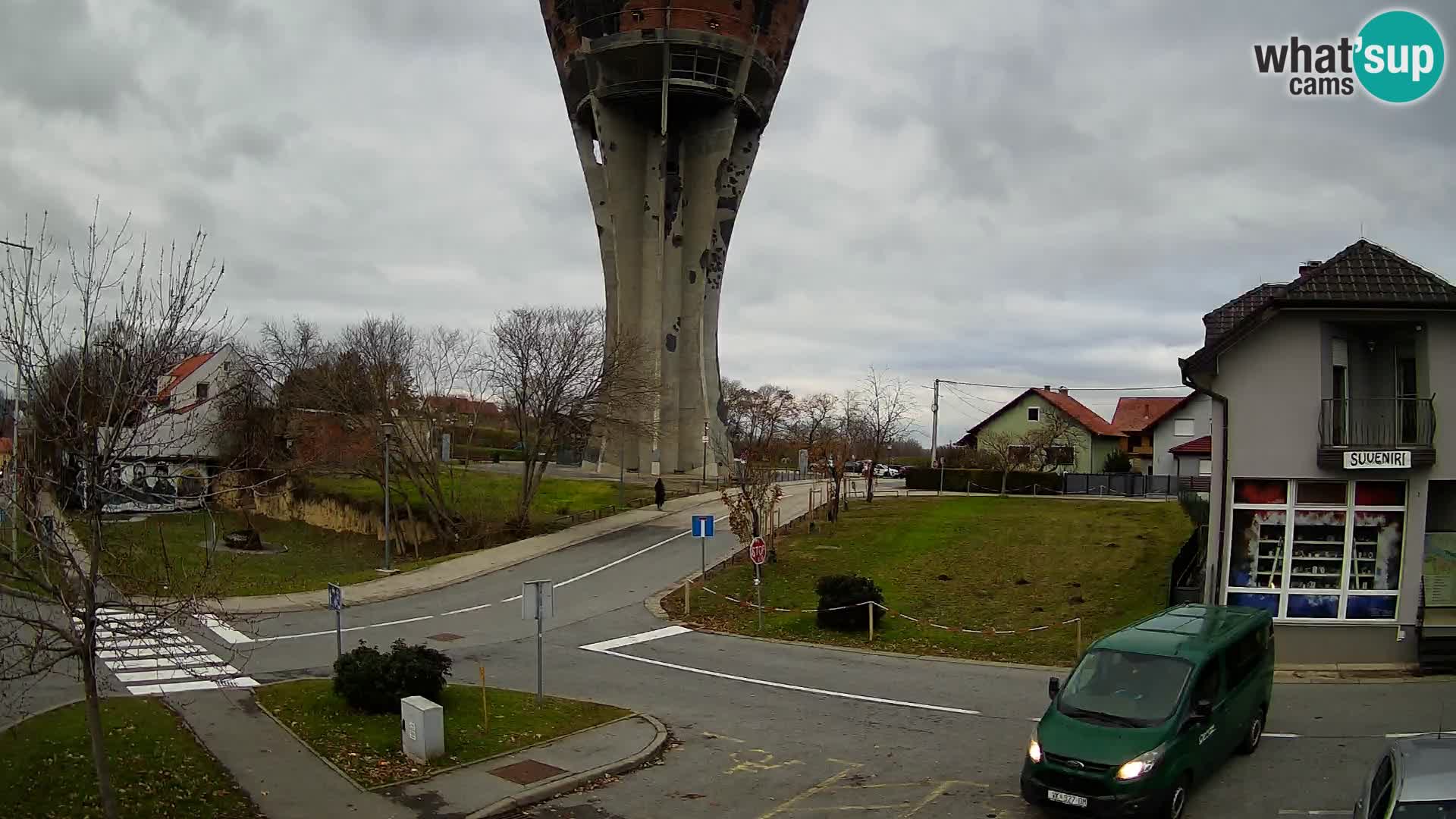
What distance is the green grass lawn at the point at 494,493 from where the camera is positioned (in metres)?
43.8

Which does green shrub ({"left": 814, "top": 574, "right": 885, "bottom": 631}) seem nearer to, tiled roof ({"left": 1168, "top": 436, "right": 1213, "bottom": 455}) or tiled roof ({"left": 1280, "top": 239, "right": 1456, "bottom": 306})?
tiled roof ({"left": 1280, "top": 239, "right": 1456, "bottom": 306})

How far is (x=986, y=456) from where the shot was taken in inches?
2479

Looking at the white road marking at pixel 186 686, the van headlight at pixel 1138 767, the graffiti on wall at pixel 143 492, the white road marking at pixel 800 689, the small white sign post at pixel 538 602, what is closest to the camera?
the graffiti on wall at pixel 143 492

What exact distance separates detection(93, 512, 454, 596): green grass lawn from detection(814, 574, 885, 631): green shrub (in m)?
12.2

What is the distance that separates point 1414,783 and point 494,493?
44696mm

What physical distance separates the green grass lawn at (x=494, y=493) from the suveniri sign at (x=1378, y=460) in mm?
30904

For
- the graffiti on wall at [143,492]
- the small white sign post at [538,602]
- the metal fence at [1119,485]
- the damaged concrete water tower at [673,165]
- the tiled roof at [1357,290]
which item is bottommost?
the small white sign post at [538,602]

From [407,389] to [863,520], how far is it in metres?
19.9

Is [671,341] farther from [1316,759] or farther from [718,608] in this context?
[1316,759]

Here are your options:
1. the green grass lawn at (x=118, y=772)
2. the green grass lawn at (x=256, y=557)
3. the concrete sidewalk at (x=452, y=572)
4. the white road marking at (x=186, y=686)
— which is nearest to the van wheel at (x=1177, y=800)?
the green grass lawn at (x=118, y=772)

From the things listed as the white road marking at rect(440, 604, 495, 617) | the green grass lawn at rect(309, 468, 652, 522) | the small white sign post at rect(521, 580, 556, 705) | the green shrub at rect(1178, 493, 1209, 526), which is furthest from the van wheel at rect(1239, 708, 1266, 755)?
the green grass lawn at rect(309, 468, 652, 522)

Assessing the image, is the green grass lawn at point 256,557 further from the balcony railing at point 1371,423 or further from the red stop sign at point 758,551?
the balcony railing at point 1371,423

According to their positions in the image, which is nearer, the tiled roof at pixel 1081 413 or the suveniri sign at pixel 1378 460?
the suveniri sign at pixel 1378 460

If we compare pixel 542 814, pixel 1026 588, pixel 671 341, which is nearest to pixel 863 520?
pixel 1026 588
